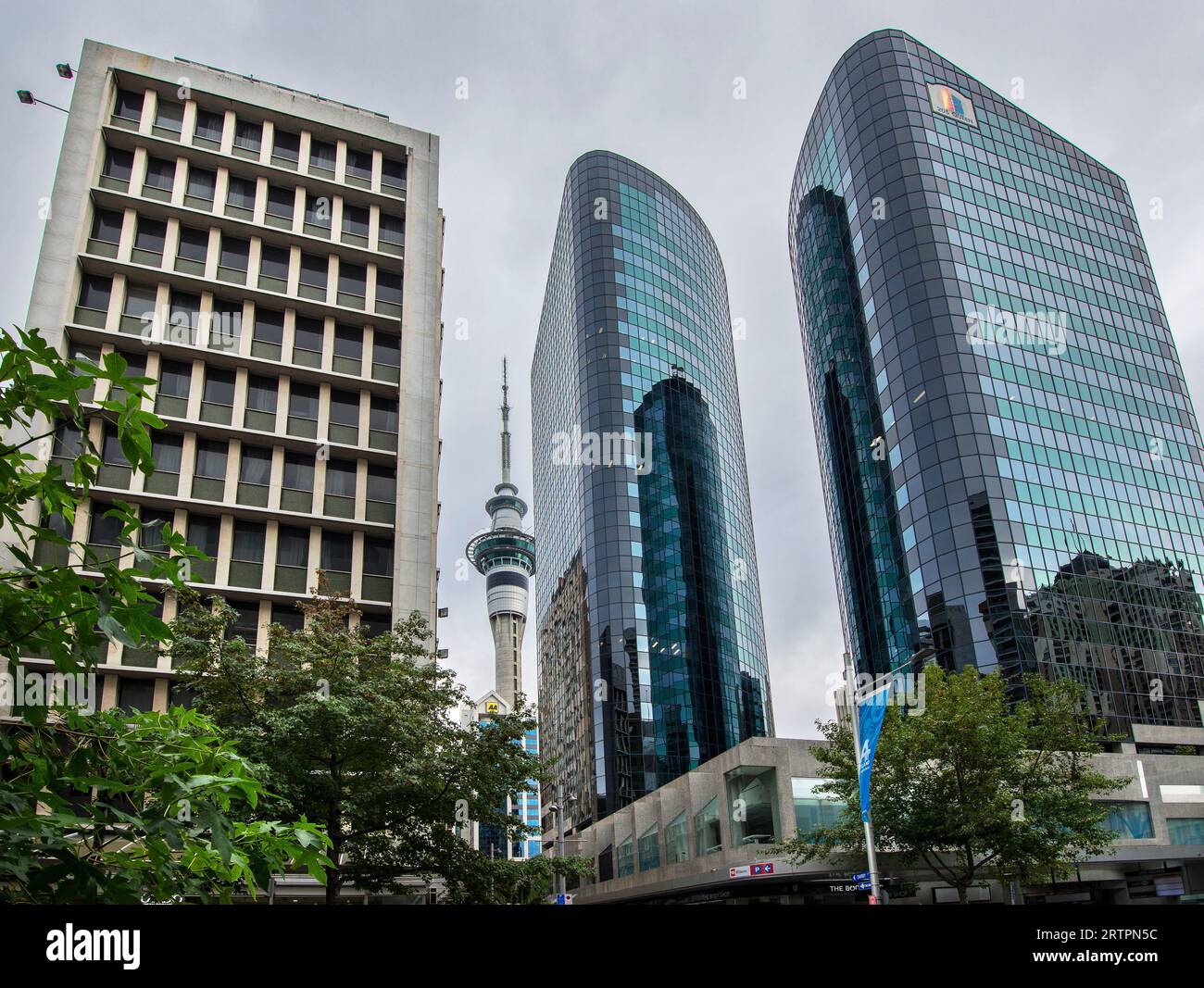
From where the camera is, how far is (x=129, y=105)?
1649 inches

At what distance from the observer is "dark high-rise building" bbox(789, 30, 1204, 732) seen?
7150 cm

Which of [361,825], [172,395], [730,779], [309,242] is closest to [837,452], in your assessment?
[730,779]

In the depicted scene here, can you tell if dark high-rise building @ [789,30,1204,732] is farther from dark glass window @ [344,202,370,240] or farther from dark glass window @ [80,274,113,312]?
dark glass window @ [80,274,113,312]

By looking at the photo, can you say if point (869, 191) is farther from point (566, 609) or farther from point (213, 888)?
point (213, 888)

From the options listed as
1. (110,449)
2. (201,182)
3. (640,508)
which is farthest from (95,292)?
(640,508)

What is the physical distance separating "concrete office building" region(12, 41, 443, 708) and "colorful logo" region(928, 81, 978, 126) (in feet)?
221

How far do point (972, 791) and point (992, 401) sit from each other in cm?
5134

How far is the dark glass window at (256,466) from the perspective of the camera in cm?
3775

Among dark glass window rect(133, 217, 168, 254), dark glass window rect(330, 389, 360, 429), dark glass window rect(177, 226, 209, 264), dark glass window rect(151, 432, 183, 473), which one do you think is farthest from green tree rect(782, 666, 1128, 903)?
dark glass window rect(133, 217, 168, 254)

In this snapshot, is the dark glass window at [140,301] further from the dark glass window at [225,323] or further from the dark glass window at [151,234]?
the dark glass window at [225,323]

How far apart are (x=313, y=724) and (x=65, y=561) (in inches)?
649

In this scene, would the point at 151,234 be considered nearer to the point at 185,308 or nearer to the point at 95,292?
the point at 95,292

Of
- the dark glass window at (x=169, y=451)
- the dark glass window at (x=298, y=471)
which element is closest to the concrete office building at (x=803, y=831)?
the dark glass window at (x=298, y=471)

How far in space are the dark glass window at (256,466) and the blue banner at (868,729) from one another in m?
26.3
